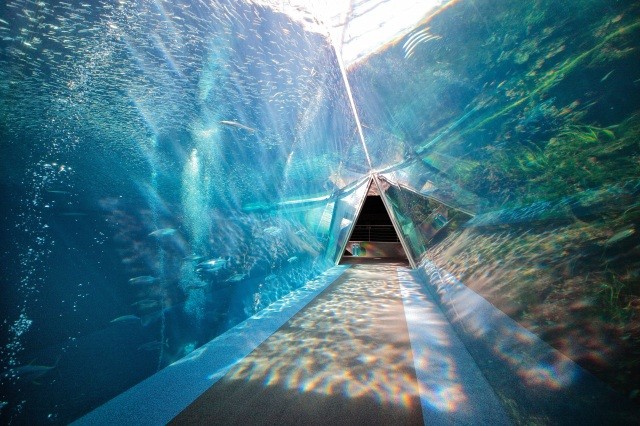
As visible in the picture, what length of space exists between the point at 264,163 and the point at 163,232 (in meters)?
2.92

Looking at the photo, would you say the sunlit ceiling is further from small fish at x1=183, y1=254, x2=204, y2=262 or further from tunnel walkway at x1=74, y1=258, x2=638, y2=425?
small fish at x1=183, y1=254, x2=204, y2=262

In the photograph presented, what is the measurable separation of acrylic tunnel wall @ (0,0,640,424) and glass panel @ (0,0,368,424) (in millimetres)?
21

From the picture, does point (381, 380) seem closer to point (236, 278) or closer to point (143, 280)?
point (143, 280)

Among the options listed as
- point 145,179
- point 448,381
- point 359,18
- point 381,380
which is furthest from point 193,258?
point 359,18

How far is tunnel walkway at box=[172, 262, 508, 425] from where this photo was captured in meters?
1.62

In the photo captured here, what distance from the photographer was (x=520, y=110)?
5.39ft

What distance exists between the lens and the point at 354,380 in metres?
2.04

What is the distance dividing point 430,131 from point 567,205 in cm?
191

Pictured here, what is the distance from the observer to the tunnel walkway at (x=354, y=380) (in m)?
1.62

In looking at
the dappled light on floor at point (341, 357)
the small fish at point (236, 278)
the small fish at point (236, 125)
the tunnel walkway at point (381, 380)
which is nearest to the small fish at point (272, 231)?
the small fish at point (236, 278)

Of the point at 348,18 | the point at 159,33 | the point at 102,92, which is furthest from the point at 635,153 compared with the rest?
the point at 102,92

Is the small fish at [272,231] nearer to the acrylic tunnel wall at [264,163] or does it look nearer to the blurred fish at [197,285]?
the acrylic tunnel wall at [264,163]

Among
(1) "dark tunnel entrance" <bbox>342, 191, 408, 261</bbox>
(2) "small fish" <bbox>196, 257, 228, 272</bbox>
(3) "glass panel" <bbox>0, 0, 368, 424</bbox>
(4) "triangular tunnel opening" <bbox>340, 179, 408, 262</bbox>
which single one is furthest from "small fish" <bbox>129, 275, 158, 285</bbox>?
(1) "dark tunnel entrance" <bbox>342, 191, 408, 261</bbox>

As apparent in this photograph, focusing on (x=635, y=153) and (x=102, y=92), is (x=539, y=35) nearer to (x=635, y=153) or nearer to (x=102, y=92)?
(x=635, y=153)
